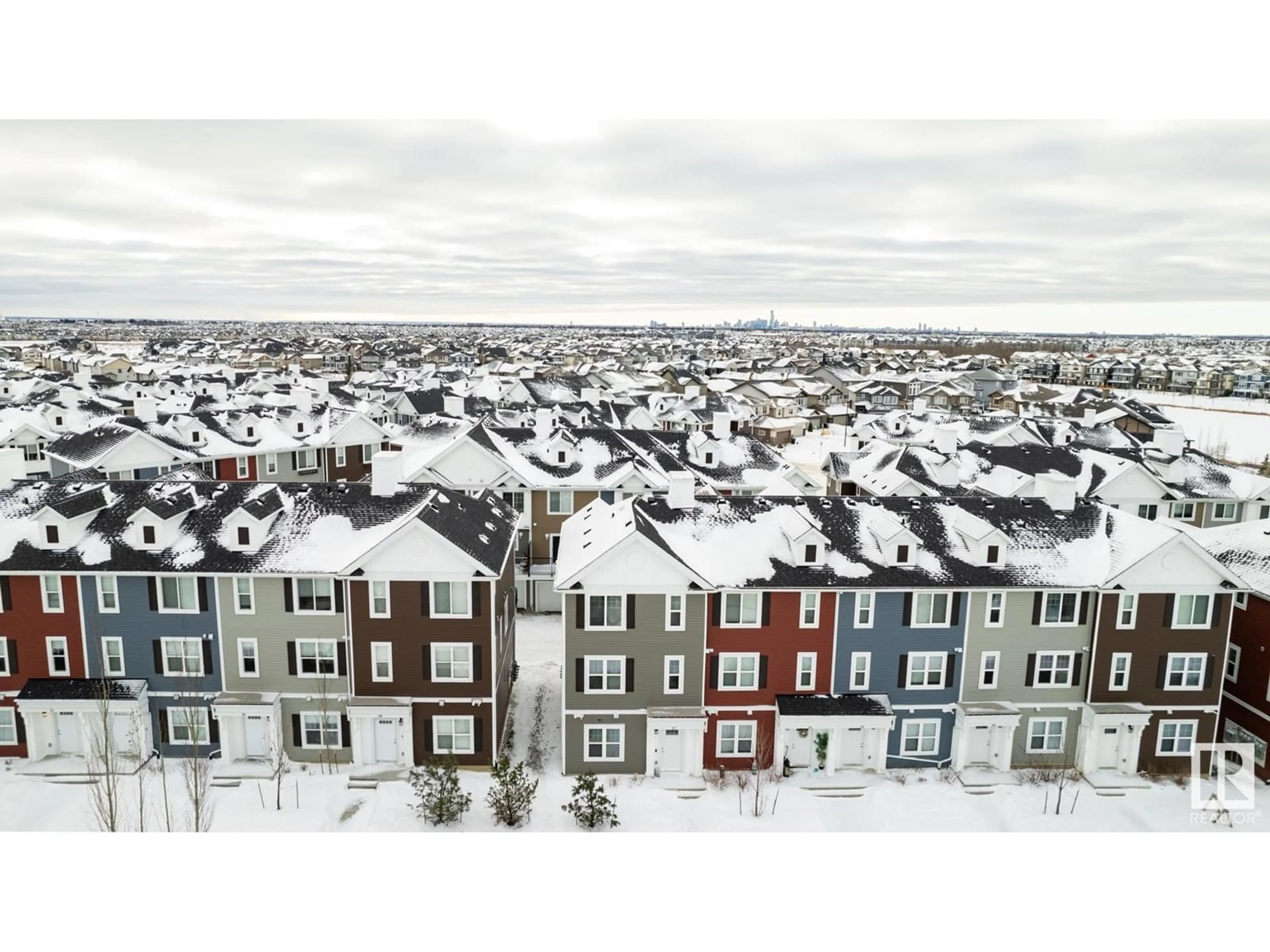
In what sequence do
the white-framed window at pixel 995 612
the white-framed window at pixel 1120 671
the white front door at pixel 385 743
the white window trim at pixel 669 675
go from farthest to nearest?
1. the white-framed window at pixel 1120 671
2. the white-framed window at pixel 995 612
3. the white front door at pixel 385 743
4. the white window trim at pixel 669 675


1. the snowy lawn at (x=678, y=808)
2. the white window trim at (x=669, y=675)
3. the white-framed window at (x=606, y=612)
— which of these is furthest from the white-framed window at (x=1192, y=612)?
the white-framed window at (x=606, y=612)

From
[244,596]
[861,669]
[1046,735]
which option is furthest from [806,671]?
[244,596]

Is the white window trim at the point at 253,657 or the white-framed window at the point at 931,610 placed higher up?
the white-framed window at the point at 931,610

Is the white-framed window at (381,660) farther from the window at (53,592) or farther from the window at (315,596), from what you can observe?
the window at (53,592)

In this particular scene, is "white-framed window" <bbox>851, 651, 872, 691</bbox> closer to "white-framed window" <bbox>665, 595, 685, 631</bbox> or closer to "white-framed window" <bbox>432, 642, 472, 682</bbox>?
"white-framed window" <bbox>665, 595, 685, 631</bbox>

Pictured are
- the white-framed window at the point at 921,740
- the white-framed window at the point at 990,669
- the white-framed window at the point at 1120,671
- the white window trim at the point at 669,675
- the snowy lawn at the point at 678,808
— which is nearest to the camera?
the snowy lawn at the point at 678,808

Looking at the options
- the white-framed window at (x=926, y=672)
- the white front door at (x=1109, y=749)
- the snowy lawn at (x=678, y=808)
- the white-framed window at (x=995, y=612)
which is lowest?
the snowy lawn at (x=678, y=808)
